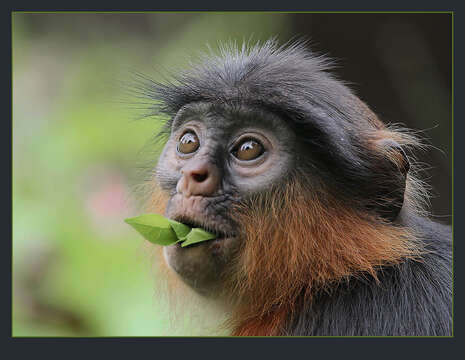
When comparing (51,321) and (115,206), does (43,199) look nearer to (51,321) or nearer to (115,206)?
(115,206)

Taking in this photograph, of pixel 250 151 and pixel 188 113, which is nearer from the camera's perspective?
pixel 250 151

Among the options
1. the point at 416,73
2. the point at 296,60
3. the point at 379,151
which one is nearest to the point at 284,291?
the point at 379,151

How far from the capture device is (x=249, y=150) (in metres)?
4.99

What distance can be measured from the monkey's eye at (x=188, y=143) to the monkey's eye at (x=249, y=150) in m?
0.42

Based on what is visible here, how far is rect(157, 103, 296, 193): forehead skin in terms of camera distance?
16.2 feet

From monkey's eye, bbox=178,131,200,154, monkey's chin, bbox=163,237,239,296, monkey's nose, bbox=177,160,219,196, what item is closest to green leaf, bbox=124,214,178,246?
monkey's chin, bbox=163,237,239,296

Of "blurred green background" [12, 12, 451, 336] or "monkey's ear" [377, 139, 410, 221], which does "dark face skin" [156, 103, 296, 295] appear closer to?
"monkey's ear" [377, 139, 410, 221]

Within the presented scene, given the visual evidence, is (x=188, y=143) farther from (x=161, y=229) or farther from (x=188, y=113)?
(x=161, y=229)

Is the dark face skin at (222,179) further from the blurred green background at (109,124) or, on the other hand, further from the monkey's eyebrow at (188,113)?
the blurred green background at (109,124)

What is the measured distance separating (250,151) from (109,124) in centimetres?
569

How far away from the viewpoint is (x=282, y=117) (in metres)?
5.01

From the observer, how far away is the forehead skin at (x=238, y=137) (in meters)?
4.94

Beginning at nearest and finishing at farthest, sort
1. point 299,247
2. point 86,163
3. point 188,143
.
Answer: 1. point 299,247
2. point 188,143
3. point 86,163

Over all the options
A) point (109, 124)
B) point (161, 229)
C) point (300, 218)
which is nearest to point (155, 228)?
point (161, 229)
